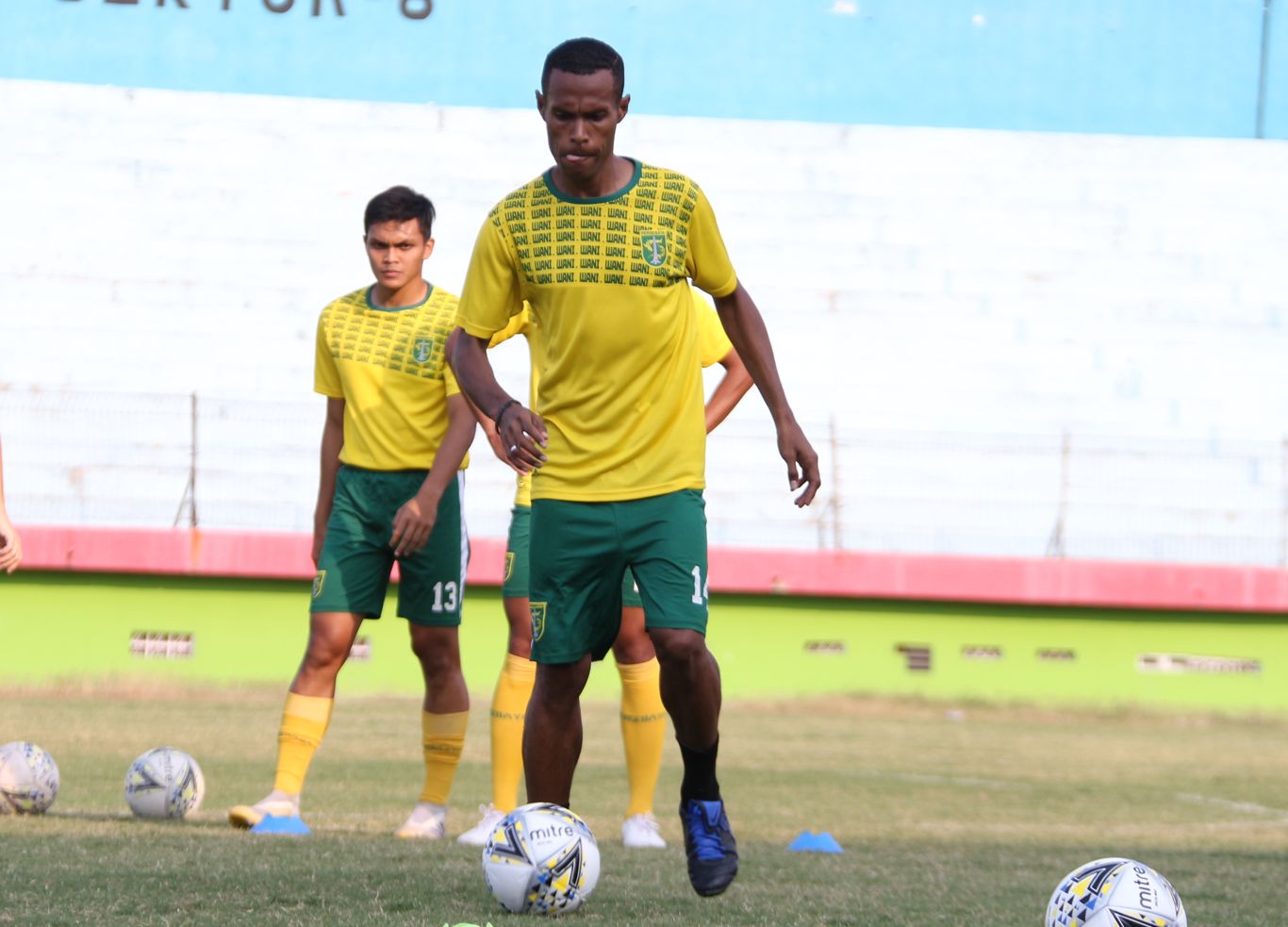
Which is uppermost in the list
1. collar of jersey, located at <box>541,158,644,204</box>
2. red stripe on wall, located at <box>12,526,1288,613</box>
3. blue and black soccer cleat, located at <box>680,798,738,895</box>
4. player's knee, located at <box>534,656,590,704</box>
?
collar of jersey, located at <box>541,158,644,204</box>

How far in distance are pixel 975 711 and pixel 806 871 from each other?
32.0 ft

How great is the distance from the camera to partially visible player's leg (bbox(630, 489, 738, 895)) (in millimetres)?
4676

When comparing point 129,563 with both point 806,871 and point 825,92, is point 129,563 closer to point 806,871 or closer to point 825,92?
point 806,871

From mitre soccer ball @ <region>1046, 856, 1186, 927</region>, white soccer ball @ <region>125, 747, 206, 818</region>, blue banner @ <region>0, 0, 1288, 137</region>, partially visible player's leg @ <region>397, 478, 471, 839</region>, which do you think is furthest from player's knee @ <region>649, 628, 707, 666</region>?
blue banner @ <region>0, 0, 1288, 137</region>

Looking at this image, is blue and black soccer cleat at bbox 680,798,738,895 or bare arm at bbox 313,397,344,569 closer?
blue and black soccer cleat at bbox 680,798,738,895

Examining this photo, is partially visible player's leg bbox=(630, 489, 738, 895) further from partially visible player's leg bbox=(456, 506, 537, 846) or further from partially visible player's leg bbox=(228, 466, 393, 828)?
partially visible player's leg bbox=(228, 466, 393, 828)

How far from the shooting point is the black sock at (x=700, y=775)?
4770 millimetres

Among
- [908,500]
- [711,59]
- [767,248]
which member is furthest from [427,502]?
[711,59]

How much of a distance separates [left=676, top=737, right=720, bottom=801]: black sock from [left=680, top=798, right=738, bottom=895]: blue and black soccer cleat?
19mm

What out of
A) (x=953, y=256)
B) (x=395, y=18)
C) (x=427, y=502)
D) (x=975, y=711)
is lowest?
(x=975, y=711)

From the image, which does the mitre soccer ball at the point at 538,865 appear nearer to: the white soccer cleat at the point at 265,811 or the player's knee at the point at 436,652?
the white soccer cleat at the point at 265,811

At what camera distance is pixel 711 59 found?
848 inches

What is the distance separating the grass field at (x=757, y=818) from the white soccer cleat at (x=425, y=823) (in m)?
0.19

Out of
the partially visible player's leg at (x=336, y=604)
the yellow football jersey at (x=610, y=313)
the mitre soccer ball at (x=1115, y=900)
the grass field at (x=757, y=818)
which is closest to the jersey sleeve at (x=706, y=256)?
the yellow football jersey at (x=610, y=313)
